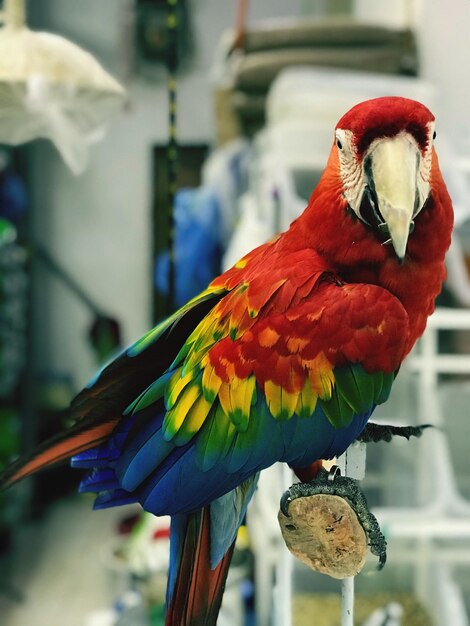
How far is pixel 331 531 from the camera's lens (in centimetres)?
37

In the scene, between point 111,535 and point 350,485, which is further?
point 111,535

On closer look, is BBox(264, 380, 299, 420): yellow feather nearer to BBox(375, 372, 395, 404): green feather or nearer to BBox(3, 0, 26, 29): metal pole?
BBox(375, 372, 395, 404): green feather

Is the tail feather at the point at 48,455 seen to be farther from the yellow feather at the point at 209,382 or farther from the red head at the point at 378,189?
the red head at the point at 378,189

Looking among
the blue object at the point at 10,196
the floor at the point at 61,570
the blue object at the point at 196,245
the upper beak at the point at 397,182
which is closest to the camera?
the upper beak at the point at 397,182

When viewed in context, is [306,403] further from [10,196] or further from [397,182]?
[10,196]

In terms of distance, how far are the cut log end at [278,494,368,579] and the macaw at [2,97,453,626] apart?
3 cm

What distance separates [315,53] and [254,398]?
110 centimetres

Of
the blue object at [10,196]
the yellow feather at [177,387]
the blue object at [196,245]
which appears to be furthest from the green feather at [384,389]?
the blue object at [10,196]

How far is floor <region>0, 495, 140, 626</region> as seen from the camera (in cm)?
174

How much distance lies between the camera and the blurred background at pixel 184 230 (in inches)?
24.6

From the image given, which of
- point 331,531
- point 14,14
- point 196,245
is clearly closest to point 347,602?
point 331,531

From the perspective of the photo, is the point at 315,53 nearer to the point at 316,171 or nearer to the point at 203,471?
the point at 316,171

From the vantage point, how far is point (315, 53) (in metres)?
1.32

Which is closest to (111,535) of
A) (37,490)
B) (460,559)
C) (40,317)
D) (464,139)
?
(37,490)
